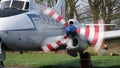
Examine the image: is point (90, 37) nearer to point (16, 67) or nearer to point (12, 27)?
point (12, 27)

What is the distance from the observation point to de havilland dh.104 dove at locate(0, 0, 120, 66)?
12789mm

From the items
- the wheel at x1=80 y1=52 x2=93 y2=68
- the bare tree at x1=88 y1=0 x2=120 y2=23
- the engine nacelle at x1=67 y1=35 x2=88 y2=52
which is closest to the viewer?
the engine nacelle at x1=67 y1=35 x2=88 y2=52

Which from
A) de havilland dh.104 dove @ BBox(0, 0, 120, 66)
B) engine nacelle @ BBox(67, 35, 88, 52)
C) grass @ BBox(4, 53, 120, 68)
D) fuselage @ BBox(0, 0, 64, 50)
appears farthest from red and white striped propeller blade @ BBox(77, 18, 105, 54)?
grass @ BBox(4, 53, 120, 68)

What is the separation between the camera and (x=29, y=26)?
13586mm

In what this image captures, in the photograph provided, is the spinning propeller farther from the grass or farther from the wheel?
the grass

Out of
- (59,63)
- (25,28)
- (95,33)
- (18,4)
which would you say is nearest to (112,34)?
(95,33)

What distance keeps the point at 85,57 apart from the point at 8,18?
18.2 ft

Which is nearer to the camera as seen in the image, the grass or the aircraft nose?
the aircraft nose

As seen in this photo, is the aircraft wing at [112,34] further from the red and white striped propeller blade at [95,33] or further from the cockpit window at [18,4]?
the cockpit window at [18,4]

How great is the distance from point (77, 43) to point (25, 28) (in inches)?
93.0

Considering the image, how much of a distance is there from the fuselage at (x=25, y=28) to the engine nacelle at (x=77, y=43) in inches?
55.9

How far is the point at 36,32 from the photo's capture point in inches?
553

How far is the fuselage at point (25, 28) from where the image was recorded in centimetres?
1261

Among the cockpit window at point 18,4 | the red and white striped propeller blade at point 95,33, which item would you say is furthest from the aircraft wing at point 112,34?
the cockpit window at point 18,4
